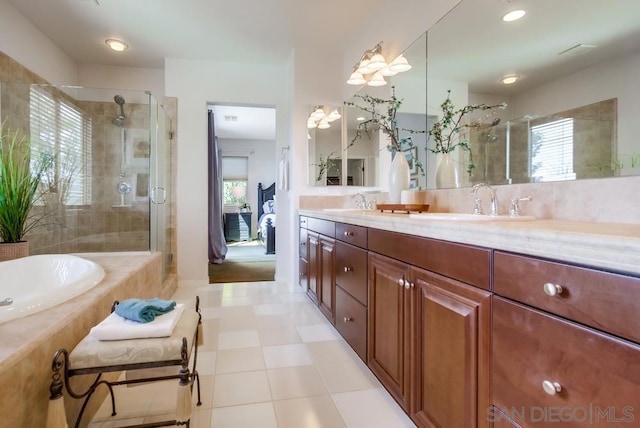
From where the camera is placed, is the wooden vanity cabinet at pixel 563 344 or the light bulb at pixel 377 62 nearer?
the wooden vanity cabinet at pixel 563 344

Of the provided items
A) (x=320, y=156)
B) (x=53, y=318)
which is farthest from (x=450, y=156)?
(x=53, y=318)

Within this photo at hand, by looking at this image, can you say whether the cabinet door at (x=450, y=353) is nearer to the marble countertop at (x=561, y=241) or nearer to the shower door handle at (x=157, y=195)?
the marble countertop at (x=561, y=241)

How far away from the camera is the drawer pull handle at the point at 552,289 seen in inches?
29.1

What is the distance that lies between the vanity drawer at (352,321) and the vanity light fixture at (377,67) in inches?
→ 68.5

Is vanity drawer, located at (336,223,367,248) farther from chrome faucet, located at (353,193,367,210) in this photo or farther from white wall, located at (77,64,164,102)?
white wall, located at (77,64,164,102)

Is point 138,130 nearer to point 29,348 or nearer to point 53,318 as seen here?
point 53,318

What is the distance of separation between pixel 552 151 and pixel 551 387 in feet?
3.39

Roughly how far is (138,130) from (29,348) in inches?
127

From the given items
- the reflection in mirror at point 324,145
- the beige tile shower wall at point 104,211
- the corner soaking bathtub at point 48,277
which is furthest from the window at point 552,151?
the beige tile shower wall at point 104,211

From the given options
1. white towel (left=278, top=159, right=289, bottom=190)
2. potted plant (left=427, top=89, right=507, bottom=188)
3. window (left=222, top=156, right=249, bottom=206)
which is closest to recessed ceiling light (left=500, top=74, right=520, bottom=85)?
potted plant (left=427, top=89, right=507, bottom=188)

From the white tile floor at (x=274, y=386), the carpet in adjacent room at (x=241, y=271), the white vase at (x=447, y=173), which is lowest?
the white tile floor at (x=274, y=386)

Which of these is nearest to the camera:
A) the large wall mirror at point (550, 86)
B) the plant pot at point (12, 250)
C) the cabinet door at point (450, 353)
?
the cabinet door at point (450, 353)

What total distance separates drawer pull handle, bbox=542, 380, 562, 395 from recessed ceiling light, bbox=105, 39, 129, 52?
4316 mm

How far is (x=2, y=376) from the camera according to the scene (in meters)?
0.88
